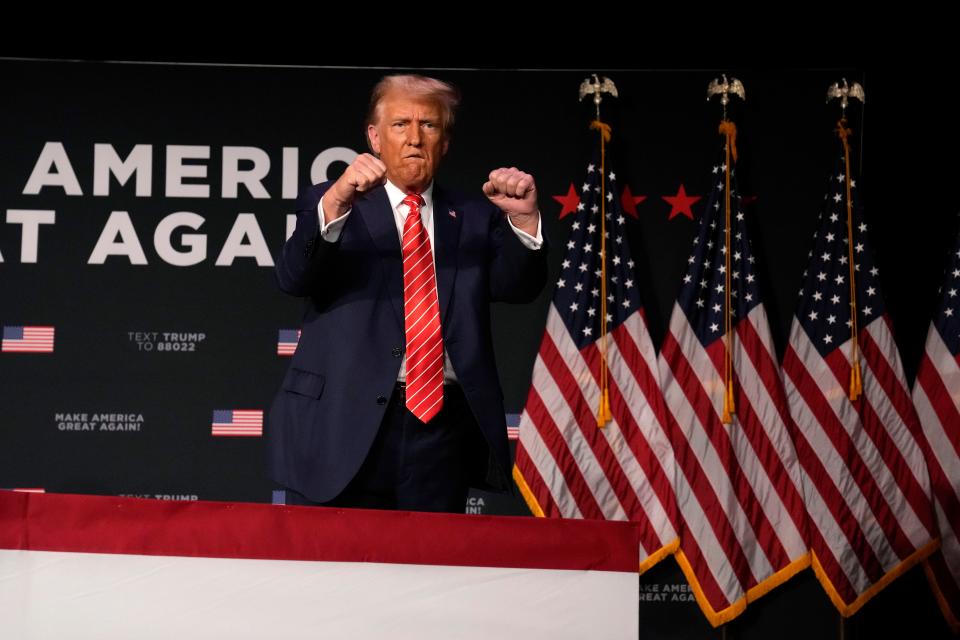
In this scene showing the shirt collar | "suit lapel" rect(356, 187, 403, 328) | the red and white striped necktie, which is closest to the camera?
the red and white striped necktie

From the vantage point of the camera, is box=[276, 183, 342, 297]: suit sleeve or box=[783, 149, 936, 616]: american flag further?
box=[783, 149, 936, 616]: american flag

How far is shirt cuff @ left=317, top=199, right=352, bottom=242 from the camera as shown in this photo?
2.47 metres

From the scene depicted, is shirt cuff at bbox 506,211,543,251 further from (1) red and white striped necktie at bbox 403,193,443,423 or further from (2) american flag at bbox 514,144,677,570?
(2) american flag at bbox 514,144,677,570

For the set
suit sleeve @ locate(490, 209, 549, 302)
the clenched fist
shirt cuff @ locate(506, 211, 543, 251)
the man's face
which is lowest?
suit sleeve @ locate(490, 209, 549, 302)

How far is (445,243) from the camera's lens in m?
2.68

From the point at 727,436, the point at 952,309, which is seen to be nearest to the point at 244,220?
the point at 727,436

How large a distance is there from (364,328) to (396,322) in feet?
0.23

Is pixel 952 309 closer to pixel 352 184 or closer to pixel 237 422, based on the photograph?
pixel 237 422

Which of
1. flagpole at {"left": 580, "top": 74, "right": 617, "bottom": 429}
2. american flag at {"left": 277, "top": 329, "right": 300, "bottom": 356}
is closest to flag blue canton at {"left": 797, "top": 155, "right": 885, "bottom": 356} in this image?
flagpole at {"left": 580, "top": 74, "right": 617, "bottom": 429}

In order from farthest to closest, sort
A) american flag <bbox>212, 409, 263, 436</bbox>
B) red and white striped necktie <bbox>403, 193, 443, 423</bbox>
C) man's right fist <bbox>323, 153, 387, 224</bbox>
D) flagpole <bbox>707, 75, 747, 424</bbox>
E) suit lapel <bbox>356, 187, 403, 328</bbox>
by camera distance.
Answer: american flag <bbox>212, 409, 263, 436</bbox> < flagpole <bbox>707, 75, 747, 424</bbox> < suit lapel <bbox>356, 187, 403, 328</bbox> < red and white striped necktie <bbox>403, 193, 443, 423</bbox> < man's right fist <bbox>323, 153, 387, 224</bbox>

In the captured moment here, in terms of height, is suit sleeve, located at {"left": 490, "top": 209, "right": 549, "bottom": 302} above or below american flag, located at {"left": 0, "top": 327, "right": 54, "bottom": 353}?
above

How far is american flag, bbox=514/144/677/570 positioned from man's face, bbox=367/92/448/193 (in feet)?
6.45

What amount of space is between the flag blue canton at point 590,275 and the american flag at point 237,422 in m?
1.23

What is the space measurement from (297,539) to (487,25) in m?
3.15
